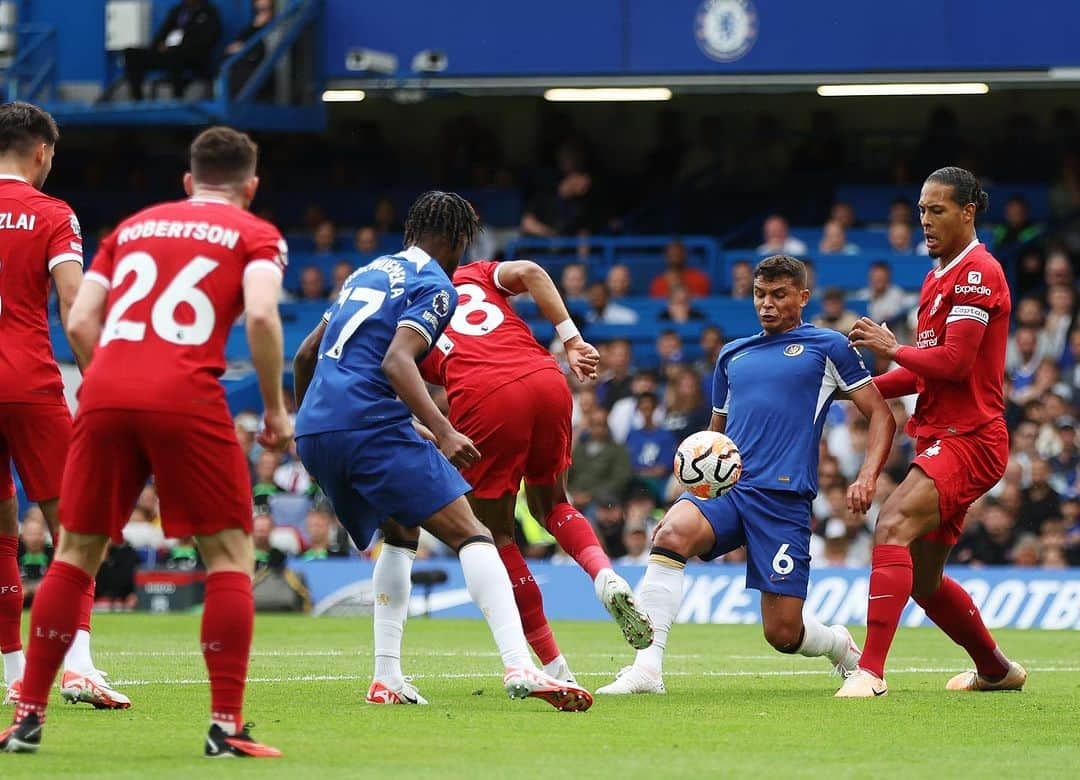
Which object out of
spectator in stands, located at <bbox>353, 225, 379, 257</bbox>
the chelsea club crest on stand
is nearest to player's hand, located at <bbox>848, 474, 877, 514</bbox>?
the chelsea club crest on stand

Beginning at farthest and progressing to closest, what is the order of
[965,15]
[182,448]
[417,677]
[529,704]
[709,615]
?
[965,15] < [709,615] < [417,677] < [529,704] < [182,448]

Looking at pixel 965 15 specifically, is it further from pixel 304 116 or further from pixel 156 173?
pixel 156 173

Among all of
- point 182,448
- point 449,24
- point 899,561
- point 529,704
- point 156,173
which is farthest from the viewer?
point 156,173

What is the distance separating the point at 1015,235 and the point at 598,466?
6.17 m

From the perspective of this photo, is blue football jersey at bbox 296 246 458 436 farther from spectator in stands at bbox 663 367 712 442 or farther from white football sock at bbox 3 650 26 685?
spectator in stands at bbox 663 367 712 442

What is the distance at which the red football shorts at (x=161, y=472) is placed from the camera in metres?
6.44

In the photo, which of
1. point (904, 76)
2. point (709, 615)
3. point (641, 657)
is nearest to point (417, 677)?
point (641, 657)

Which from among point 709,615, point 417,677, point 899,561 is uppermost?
point 899,561

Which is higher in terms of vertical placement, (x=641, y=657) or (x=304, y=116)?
(x=304, y=116)

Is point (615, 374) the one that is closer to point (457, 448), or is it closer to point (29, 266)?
point (29, 266)

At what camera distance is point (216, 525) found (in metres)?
6.52

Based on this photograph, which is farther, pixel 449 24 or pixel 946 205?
pixel 449 24

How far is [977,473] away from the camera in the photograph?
30.5 feet

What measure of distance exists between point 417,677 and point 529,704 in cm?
191
